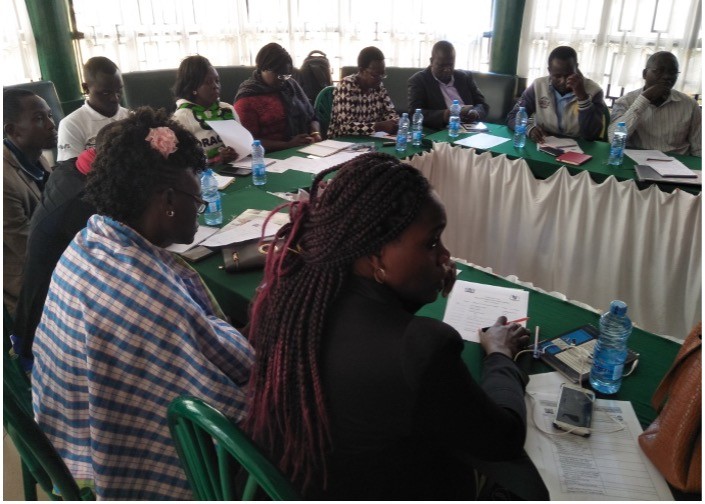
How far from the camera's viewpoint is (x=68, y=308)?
113 centimetres

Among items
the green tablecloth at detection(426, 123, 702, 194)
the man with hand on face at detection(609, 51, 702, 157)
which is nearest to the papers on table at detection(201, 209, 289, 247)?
the green tablecloth at detection(426, 123, 702, 194)

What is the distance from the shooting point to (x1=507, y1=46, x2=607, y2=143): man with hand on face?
332 centimetres

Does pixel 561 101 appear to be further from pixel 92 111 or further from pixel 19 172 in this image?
pixel 19 172

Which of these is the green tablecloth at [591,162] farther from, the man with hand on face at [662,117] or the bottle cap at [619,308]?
the bottle cap at [619,308]

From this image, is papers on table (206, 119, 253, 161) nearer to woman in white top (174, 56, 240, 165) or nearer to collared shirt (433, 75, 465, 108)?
woman in white top (174, 56, 240, 165)

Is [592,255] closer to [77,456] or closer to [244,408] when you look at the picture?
[244,408]

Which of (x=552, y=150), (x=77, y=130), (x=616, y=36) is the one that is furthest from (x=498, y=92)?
(x=77, y=130)

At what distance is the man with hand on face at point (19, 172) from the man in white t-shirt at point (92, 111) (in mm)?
372

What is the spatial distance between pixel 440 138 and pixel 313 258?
266 centimetres

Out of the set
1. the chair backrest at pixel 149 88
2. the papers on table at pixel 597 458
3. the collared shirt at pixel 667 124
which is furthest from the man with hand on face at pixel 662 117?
the chair backrest at pixel 149 88

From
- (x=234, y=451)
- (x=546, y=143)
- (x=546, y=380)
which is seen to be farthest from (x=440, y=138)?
(x=234, y=451)

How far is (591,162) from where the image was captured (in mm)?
2891

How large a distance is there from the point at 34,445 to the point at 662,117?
11.9 ft

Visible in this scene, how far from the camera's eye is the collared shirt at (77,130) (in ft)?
9.55
